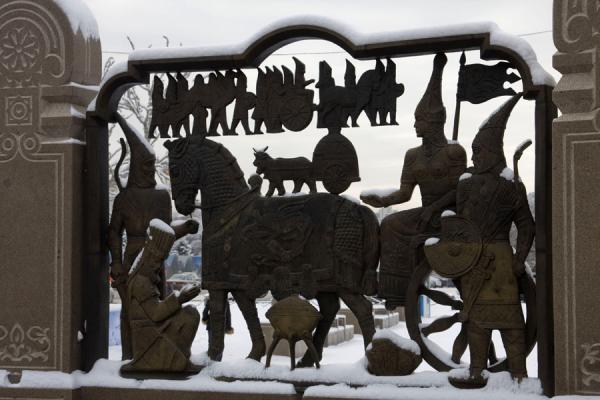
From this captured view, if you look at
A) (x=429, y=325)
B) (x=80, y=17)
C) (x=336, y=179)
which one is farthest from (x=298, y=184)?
(x=80, y=17)

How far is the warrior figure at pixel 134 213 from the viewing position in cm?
644

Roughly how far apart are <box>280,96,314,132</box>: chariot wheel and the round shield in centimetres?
124

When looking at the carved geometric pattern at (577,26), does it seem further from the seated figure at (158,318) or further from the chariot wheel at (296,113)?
the seated figure at (158,318)

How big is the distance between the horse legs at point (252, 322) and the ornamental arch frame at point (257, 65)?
113 centimetres

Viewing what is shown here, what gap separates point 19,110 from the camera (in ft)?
21.2

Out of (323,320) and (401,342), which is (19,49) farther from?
(401,342)

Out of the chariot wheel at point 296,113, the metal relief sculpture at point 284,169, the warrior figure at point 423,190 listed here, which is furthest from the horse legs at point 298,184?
the warrior figure at point 423,190

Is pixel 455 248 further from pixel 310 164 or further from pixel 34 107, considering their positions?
pixel 34 107

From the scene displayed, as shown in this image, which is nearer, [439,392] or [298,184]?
[439,392]

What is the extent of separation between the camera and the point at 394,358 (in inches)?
229

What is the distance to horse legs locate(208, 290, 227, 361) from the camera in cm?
623

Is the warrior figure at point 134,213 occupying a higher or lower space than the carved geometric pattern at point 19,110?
lower

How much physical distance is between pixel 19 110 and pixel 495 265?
3.67 metres

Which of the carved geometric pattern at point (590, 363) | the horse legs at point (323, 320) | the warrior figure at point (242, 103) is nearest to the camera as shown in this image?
the carved geometric pattern at point (590, 363)
